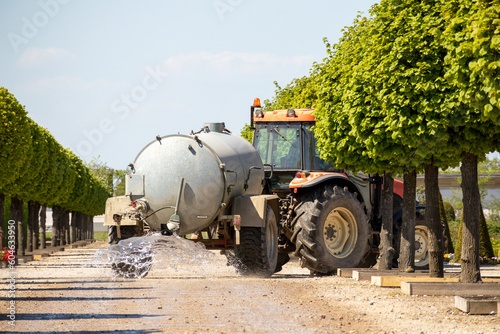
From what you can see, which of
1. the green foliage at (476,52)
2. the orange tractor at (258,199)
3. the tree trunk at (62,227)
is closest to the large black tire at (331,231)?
the orange tractor at (258,199)

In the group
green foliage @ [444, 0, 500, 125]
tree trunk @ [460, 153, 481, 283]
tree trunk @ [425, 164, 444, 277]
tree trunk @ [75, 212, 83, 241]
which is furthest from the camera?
tree trunk @ [75, 212, 83, 241]

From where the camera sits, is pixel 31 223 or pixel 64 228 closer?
pixel 31 223

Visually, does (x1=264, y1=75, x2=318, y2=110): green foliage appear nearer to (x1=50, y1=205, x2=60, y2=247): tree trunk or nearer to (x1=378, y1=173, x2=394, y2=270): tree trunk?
(x1=378, y1=173, x2=394, y2=270): tree trunk

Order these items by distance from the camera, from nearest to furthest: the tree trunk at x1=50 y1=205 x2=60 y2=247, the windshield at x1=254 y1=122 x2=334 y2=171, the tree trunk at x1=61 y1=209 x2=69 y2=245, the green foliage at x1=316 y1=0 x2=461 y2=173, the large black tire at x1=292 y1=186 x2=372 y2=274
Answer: the green foliage at x1=316 y1=0 x2=461 y2=173 → the large black tire at x1=292 y1=186 x2=372 y2=274 → the windshield at x1=254 y1=122 x2=334 y2=171 → the tree trunk at x1=50 y1=205 x2=60 y2=247 → the tree trunk at x1=61 y1=209 x2=69 y2=245

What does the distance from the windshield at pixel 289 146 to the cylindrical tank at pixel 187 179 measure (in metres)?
Answer: 2.52

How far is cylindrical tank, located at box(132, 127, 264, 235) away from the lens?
15.0 meters

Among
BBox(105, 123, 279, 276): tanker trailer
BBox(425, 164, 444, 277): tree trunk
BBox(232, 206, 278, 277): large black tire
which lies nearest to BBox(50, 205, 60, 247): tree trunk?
BBox(105, 123, 279, 276): tanker trailer

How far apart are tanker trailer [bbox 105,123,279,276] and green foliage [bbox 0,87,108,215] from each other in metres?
8.25

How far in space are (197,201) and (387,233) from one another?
4.41m

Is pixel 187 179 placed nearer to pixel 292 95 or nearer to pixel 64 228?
pixel 292 95

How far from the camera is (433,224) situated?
13.8 meters

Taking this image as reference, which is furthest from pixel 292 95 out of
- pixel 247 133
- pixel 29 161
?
pixel 29 161

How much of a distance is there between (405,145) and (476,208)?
173cm

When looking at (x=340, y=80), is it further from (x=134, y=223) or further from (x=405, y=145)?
(x=134, y=223)
